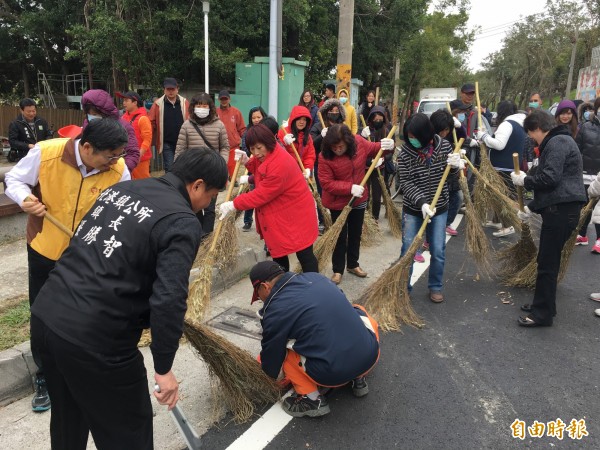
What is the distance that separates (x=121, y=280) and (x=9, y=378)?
1657 millimetres

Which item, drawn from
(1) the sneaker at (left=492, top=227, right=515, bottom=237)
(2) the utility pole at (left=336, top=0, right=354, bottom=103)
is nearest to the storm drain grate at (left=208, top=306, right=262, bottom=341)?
(1) the sneaker at (left=492, top=227, right=515, bottom=237)

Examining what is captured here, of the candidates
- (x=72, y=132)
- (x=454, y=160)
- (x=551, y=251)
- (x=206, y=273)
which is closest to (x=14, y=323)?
(x=206, y=273)

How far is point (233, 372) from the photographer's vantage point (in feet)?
8.52

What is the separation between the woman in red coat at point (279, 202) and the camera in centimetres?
355

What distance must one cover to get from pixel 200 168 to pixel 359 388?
5.70 ft

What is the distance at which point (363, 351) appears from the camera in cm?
260

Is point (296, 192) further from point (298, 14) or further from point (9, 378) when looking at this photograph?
point (298, 14)

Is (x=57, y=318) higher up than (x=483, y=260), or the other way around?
(x=57, y=318)

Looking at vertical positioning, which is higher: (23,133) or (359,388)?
(23,133)

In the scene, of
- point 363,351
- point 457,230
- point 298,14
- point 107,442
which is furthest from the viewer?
point 298,14

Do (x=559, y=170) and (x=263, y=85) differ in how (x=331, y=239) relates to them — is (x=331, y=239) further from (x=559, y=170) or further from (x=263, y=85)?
(x=263, y=85)

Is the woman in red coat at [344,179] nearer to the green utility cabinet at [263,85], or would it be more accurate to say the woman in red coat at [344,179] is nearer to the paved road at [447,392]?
the paved road at [447,392]

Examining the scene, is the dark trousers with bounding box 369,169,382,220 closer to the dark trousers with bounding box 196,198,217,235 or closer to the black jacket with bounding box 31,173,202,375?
the dark trousers with bounding box 196,198,217,235

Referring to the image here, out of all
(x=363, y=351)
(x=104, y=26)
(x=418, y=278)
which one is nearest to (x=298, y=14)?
(x=104, y=26)
